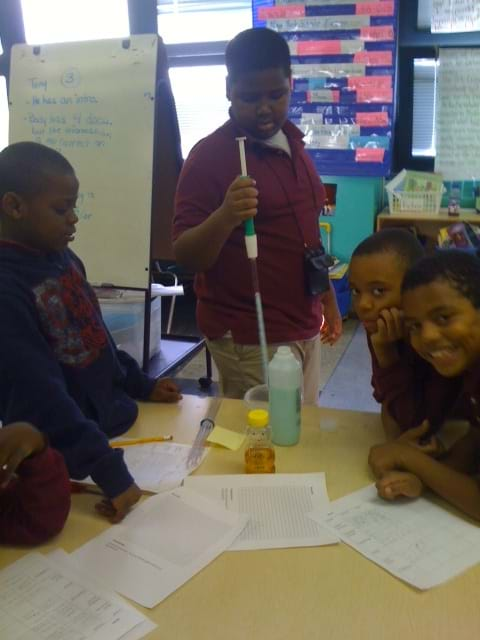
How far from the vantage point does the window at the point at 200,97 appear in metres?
4.16

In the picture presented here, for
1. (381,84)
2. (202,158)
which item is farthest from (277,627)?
(381,84)

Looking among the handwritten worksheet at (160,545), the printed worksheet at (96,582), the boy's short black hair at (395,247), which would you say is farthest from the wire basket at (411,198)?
the printed worksheet at (96,582)

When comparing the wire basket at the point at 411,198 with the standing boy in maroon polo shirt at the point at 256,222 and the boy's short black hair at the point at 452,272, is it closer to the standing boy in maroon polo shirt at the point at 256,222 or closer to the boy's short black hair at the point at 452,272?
the standing boy in maroon polo shirt at the point at 256,222

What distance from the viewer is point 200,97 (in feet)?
13.8

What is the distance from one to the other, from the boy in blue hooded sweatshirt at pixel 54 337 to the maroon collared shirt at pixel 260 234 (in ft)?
1.03

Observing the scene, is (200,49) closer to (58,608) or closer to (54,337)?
(54,337)

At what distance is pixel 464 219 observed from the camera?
3.70 m

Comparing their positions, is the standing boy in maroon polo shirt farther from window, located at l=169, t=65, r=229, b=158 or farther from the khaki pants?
window, located at l=169, t=65, r=229, b=158

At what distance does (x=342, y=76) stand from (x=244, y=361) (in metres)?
2.76

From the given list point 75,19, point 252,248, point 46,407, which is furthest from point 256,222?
point 75,19

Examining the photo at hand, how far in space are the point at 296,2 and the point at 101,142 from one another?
6.12 feet

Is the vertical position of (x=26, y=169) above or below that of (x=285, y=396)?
above

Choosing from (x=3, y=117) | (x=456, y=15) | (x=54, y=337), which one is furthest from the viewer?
(x=3, y=117)

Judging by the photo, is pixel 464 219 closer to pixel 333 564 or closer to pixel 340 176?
pixel 340 176
